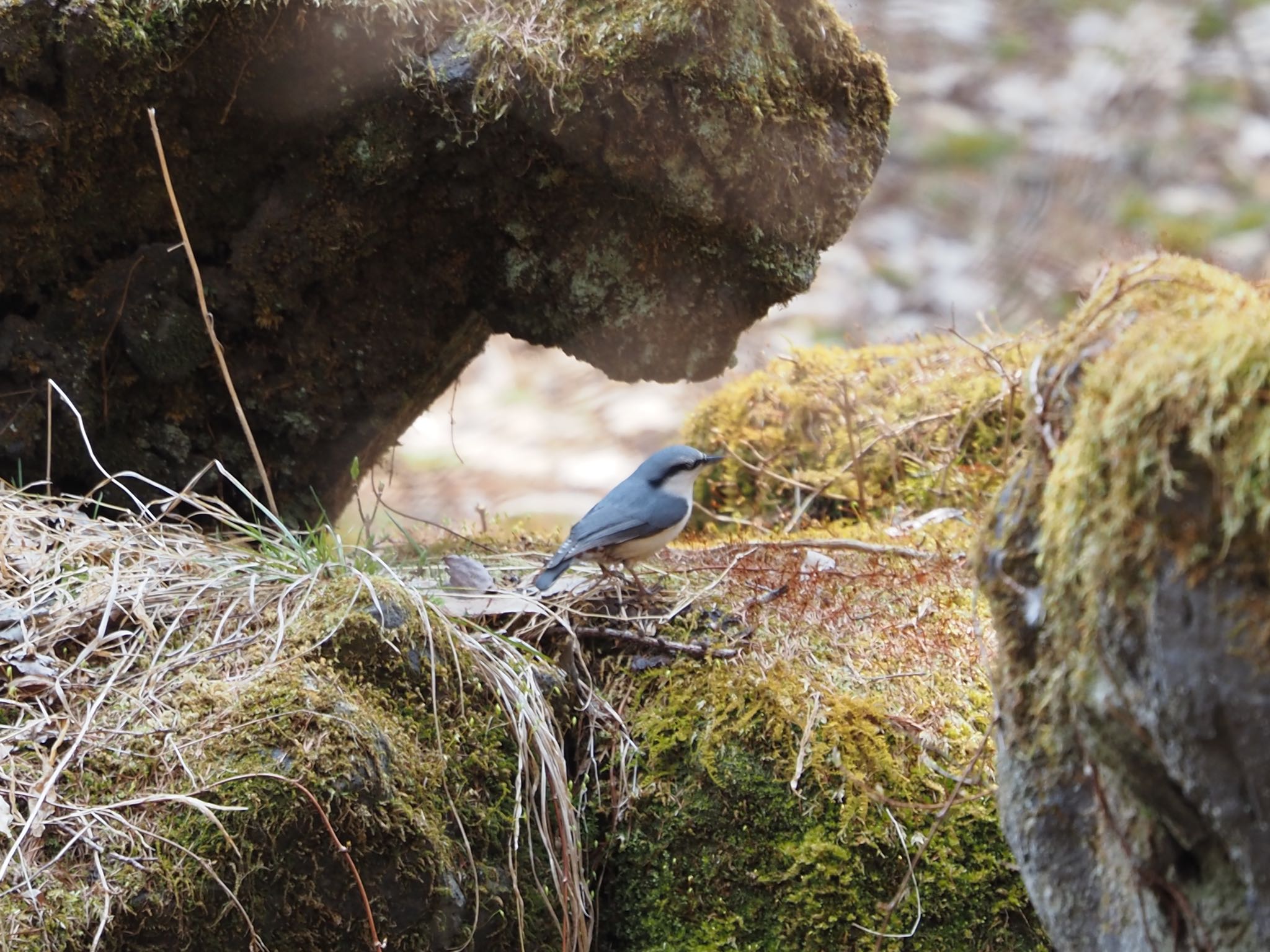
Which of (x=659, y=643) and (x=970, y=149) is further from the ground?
(x=970, y=149)

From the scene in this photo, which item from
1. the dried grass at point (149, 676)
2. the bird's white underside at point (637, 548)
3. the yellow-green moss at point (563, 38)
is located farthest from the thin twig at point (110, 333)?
the bird's white underside at point (637, 548)

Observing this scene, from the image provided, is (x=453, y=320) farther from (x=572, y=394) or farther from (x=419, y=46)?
(x=572, y=394)

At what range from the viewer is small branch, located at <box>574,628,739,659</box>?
3189 mm

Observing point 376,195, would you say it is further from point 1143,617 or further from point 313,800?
point 1143,617

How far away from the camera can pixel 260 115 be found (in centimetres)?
351

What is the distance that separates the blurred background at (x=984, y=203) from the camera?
9430mm

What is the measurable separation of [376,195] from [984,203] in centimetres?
818

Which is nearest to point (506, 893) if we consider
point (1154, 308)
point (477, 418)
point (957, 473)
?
point (1154, 308)

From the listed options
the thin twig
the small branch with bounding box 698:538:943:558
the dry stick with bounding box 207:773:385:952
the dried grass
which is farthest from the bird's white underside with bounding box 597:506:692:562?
the thin twig

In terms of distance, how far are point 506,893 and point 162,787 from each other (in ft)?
2.72

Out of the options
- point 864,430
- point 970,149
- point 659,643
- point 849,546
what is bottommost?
point 659,643

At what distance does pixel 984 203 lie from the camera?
10.6m

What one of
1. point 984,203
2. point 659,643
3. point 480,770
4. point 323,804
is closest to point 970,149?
point 984,203

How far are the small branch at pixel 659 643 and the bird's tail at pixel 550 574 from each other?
20 cm
